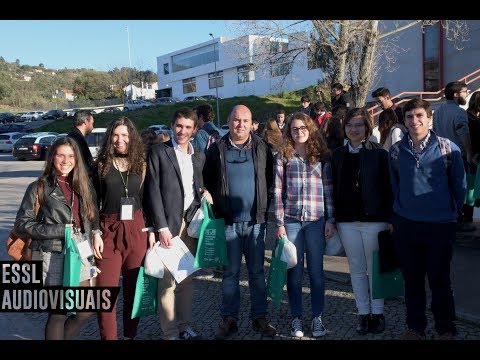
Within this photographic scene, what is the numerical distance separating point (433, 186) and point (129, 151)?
240 centimetres

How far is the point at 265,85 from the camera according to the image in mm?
65500

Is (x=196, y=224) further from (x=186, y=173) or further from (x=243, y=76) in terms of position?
(x=243, y=76)

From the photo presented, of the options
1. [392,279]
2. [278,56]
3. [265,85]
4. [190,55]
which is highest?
[190,55]

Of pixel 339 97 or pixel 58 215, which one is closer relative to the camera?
pixel 58 215

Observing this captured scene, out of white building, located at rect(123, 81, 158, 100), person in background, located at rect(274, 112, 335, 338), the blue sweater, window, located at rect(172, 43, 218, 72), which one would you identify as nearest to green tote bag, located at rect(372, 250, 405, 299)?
person in background, located at rect(274, 112, 335, 338)

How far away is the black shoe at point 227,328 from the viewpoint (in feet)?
14.2

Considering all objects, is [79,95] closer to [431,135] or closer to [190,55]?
[190,55]

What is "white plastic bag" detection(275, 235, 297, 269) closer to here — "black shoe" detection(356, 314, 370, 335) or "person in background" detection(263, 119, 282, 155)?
"black shoe" detection(356, 314, 370, 335)

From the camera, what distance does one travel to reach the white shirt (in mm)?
4211

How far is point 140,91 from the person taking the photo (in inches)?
3770

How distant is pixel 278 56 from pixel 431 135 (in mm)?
16284

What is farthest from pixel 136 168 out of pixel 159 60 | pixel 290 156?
pixel 159 60

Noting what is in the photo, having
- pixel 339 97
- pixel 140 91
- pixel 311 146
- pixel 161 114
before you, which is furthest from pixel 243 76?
pixel 311 146

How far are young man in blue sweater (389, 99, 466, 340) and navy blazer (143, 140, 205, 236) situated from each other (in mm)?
1767
